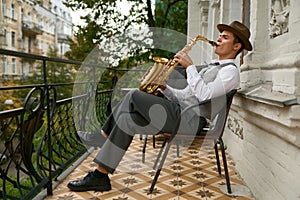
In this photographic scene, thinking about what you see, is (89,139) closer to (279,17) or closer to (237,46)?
(237,46)

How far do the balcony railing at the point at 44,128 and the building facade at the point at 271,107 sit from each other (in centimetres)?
141

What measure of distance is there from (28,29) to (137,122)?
22.2 m

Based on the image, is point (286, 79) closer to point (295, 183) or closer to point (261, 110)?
point (261, 110)

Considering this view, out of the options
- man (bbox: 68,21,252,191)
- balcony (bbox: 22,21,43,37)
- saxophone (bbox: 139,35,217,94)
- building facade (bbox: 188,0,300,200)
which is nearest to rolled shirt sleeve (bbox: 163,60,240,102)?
man (bbox: 68,21,252,191)

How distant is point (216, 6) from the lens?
5309mm

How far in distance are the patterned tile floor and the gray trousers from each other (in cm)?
27

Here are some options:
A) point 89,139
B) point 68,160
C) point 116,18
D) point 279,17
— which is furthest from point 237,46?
point 116,18

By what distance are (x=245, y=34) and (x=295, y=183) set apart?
1169mm

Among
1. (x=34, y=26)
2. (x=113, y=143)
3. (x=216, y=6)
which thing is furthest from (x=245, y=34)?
(x=34, y=26)

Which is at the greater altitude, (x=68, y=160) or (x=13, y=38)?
(x=13, y=38)

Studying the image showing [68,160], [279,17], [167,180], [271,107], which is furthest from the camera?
[68,160]

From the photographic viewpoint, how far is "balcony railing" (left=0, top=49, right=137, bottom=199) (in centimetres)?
183

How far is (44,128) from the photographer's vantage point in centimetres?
257


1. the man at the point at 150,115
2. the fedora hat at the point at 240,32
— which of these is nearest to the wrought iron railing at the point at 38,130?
the man at the point at 150,115
